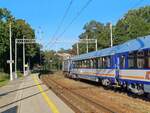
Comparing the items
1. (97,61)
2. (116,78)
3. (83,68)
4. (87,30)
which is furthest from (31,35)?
(116,78)

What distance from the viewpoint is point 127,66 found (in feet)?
75.2

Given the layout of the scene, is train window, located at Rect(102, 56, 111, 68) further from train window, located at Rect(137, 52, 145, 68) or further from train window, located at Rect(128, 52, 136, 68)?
train window, located at Rect(137, 52, 145, 68)

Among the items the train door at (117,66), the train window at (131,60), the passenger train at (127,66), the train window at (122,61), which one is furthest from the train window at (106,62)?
the train window at (131,60)

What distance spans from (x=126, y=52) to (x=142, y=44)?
2.89 m

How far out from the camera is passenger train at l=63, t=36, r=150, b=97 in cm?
1989

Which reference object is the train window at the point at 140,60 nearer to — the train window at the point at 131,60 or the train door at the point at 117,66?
the train window at the point at 131,60

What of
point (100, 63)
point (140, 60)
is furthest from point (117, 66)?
point (100, 63)

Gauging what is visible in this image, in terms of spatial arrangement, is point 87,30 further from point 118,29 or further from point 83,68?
point 83,68

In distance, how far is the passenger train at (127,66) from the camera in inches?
783

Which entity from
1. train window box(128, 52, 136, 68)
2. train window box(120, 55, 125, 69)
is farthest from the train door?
train window box(128, 52, 136, 68)

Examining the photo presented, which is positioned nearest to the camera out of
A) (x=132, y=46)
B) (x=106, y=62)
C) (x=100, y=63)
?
(x=132, y=46)

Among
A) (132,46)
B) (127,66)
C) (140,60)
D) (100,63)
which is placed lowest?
(127,66)

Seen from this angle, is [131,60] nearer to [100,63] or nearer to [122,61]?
[122,61]

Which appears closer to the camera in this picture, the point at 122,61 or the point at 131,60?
the point at 131,60
